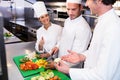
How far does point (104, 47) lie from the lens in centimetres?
85

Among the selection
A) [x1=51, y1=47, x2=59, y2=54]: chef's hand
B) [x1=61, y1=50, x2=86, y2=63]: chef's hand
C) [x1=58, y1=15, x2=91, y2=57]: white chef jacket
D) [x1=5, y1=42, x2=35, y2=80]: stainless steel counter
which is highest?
[x1=58, y1=15, x2=91, y2=57]: white chef jacket

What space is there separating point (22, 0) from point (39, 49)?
3791 millimetres

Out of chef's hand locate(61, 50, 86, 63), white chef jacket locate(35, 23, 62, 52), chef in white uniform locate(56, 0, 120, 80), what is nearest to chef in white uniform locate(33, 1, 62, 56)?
white chef jacket locate(35, 23, 62, 52)

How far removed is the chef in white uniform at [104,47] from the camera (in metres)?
0.83

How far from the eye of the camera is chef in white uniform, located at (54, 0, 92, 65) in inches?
57.4

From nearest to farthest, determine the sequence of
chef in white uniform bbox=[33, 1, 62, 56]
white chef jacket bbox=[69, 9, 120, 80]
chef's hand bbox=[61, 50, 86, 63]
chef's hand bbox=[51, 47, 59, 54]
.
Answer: white chef jacket bbox=[69, 9, 120, 80], chef's hand bbox=[61, 50, 86, 63], chef's hand bbox=[51, 47, 59, 54], chef in white uniform bbox=[33, 1, 62, 56]

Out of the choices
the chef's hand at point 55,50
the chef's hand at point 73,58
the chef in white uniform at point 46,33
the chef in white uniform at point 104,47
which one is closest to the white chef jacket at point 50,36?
the chef in white uniform at point 46,33

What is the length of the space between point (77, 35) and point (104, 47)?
65 centimetres

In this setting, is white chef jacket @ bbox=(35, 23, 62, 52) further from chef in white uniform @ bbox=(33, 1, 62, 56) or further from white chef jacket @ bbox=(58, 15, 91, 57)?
white chef jacket @ bbox=(58, 15, 91, 57)

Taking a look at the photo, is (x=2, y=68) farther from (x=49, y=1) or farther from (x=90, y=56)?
(x=49, y=1)

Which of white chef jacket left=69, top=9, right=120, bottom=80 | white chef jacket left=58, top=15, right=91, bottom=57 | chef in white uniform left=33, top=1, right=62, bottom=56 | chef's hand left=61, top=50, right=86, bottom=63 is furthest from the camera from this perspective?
chef in white uniform left=33, top=1, right=62, bottom=56

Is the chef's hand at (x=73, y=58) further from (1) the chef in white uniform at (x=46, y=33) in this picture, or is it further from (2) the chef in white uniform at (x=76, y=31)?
(1) the chef in white uniform at (x=46, y=33)

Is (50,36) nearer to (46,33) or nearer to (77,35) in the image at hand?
(46,33)

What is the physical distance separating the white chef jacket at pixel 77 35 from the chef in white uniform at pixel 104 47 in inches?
16.7
